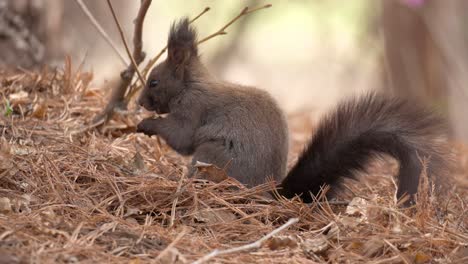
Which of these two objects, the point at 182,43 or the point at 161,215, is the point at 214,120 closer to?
the point at 182,43

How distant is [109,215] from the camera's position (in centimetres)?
218

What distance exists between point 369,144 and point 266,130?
492mm

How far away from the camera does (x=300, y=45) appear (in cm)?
1246

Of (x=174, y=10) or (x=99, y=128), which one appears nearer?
(x=99, y=128)

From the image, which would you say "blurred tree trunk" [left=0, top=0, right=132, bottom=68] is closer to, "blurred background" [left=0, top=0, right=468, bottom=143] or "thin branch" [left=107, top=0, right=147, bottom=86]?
"blurred background" [left=0, top=0, right=468, bottom=143]

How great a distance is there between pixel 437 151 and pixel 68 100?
2.09 metres

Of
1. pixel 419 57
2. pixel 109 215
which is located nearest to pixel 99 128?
pixel 109 215

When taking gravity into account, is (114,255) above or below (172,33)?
below

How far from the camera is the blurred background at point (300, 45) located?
4.52 metres

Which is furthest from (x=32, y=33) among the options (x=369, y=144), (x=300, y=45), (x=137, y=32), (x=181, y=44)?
(x=300, y=45)

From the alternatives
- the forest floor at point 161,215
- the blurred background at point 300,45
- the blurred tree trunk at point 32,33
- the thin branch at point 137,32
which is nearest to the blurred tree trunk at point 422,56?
the blurred background at point 300,45

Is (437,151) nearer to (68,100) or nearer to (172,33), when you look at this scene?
(172,33)

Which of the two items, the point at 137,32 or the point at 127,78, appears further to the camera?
the point at 127,78

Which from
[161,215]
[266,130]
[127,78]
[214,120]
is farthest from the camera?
[127,78]
